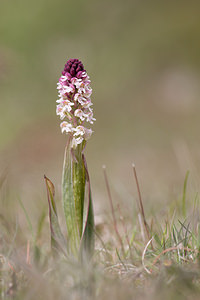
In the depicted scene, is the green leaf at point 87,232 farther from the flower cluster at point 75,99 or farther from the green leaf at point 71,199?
the flower cluster at point 75,99

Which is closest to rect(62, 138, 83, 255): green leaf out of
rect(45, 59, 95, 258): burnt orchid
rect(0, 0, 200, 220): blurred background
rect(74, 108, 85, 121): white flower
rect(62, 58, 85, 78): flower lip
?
rect(45, 59, 95, 258): burnt orchid

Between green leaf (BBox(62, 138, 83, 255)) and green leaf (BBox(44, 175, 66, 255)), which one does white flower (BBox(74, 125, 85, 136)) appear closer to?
green leaf (BBox(62, 138, 83, 255))

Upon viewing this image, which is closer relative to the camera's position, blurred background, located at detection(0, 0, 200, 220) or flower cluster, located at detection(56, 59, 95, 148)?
flower cluster, located at detection(56, 59, 95, 148)

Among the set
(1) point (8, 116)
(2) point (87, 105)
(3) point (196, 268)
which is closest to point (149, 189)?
(2) point (87, 105)

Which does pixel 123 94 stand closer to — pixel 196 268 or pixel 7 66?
pixel 7 66

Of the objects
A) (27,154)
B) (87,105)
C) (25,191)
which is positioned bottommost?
→ (87,105)

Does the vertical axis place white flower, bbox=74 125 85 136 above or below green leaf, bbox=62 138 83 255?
above
